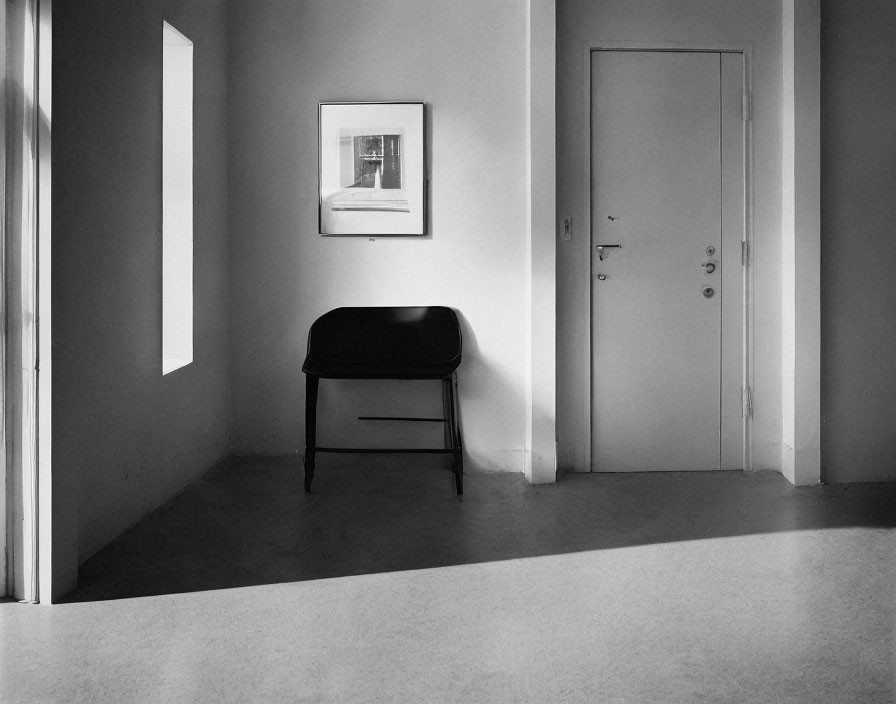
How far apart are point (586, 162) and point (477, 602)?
2.68 m

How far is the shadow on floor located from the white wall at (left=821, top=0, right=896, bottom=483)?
29cm

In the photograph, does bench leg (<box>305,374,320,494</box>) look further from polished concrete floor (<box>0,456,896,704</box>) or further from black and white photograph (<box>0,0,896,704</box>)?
polished concrete floor (<box>0,456,896,704</box>)

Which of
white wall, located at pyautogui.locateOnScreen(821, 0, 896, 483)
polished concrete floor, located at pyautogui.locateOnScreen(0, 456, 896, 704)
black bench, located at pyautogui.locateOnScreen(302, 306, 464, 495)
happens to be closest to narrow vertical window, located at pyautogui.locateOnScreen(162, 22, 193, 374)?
black bench, located at pyautogui.locateOnScreen(302, 306, 464, 495)

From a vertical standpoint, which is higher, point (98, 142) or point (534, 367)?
point (98, 142)

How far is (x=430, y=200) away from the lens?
15.7 feet

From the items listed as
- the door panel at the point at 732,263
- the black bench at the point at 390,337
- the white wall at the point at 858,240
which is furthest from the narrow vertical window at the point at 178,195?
the white wall at the point at 858,240

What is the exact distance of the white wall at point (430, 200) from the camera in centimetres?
474

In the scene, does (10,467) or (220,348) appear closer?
(10,467)

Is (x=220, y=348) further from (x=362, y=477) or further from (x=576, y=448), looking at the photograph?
(x=576, y=448)

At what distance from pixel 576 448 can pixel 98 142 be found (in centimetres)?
288

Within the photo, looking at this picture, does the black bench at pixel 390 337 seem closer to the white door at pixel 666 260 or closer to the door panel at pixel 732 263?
the white door at pixel 666 260

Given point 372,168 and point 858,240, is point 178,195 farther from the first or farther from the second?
point 858,240

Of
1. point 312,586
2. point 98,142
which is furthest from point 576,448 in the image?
point 98,142

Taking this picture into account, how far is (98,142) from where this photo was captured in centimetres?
326
